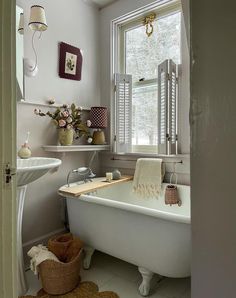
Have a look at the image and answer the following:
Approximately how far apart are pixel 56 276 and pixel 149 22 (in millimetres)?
2630

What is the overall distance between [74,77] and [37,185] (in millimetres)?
1213

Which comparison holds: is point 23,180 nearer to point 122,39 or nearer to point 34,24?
point 34,24

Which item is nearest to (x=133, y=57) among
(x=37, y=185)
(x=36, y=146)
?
(x=36, y=146)

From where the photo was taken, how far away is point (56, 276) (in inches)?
61.1

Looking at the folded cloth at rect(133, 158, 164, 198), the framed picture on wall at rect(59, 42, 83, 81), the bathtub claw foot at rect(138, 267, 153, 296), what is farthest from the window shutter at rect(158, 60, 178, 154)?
the bathtub claw foot at rect(138, 267, 153, 296)

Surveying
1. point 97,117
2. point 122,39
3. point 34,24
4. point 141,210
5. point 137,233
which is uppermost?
point 122,39

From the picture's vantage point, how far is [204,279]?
15.5 inches

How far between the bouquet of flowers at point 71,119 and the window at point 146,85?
387 millimetres

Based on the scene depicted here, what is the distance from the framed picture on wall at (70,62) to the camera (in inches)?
92.5

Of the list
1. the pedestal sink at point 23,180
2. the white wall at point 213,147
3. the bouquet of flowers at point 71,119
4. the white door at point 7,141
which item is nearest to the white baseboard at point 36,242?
the pedestal sink at point 23,180

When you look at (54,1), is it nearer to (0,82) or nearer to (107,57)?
(107,57)

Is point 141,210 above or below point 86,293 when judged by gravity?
above

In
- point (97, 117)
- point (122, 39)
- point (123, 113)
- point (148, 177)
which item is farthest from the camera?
point (122, 39)

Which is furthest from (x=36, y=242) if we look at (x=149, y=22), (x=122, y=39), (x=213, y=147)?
(x=149, y=22)
